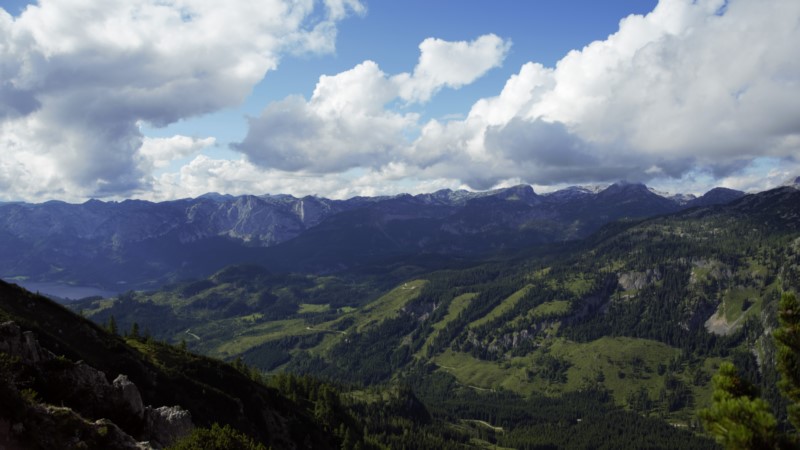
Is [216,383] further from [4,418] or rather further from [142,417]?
[4,418]

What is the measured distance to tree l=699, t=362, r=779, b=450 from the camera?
61.1 ft

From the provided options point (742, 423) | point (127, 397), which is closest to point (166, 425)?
point (127, 397)

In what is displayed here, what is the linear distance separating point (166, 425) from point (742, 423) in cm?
7564

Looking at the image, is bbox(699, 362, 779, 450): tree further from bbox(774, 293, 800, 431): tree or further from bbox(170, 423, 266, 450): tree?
bbox(170, 423, 266, 450): tree

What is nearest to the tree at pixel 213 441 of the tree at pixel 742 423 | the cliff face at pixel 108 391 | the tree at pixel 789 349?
the cliff face at pixel 108 391

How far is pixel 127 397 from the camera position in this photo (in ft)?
243

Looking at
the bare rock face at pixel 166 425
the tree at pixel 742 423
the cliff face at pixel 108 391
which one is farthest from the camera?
the bare rock face at pixel 166 425

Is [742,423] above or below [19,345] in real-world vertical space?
above

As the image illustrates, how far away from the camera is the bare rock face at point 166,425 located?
71.4 meters

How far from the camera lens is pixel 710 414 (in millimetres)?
20234

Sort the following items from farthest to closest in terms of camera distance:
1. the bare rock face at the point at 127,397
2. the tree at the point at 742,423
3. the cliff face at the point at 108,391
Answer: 1. the bare rock face at the point at 127,397
2. the cliff face at the point at 108,391
3. the tree at the point at 742,423

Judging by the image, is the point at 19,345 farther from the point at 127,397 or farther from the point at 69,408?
the point at 69,408

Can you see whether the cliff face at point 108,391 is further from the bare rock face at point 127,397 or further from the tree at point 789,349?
the tree at point 789,349

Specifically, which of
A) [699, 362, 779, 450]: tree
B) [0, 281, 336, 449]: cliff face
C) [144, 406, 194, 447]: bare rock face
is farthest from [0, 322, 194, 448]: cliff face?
[699, 362, 779, 450]: tree
